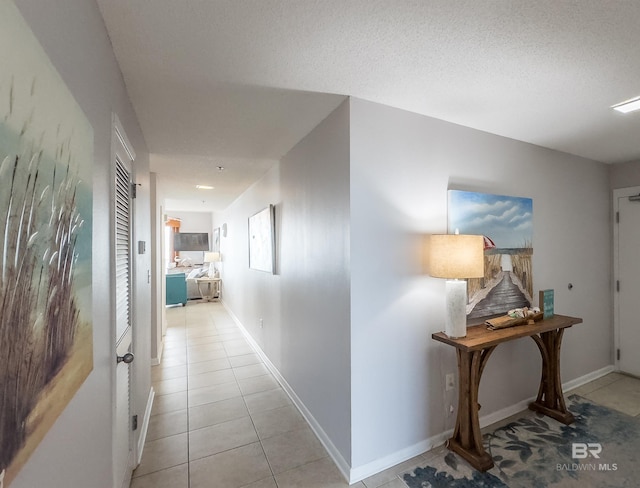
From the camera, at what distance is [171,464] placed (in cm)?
198

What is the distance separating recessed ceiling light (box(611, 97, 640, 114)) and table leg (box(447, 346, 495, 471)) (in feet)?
6.03

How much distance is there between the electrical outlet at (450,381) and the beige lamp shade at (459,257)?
2.75ft

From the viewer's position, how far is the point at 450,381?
7.19ft

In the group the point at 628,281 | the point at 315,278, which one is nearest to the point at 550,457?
the point at 315,278

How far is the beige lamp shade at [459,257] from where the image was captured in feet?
6.14

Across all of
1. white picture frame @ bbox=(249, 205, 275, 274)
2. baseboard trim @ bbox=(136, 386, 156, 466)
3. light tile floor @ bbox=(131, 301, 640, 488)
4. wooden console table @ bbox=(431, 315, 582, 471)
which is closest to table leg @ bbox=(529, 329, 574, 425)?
wooden console table @ bbox=(431, 315, 582, 471)

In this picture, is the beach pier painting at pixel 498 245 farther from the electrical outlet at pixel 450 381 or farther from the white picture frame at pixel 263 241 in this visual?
the white picture frame at pixel 263 241

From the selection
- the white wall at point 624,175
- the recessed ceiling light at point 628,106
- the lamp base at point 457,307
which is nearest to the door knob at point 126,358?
the lamp base at point 457,307

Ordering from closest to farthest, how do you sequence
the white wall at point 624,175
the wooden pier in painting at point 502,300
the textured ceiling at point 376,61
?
the textured ceiling at point 376,61 → the wooden pier in painting at point 502,300 → the white wall at point 624,175

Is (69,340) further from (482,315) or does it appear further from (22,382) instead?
(482,315)

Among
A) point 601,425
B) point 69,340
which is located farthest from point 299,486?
point 601,425

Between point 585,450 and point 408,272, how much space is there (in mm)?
1791

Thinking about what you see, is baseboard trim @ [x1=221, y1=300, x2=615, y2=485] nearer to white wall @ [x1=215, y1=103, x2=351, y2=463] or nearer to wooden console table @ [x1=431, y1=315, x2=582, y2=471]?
Result: white wall @ [x1=215, y1=103, x2=351, y2=463]

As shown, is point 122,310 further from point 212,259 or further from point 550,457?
point 212,259
